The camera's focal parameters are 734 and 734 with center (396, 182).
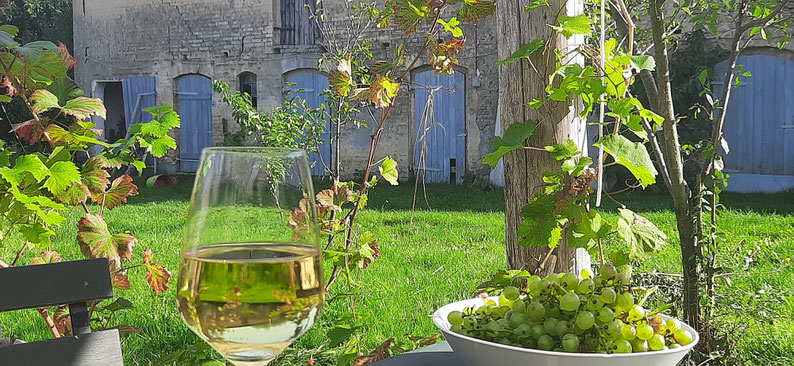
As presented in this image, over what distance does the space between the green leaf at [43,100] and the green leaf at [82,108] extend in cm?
4

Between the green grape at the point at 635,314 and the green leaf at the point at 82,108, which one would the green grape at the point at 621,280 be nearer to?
the green grape at the point at 635,314

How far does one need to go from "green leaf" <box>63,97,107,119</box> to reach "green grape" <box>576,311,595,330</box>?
5.18 feet

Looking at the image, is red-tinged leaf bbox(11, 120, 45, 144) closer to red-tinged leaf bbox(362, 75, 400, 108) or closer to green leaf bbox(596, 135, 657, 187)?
red-tinged leaf bbox(362, 75, 400, 108)

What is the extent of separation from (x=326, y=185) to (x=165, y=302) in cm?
640

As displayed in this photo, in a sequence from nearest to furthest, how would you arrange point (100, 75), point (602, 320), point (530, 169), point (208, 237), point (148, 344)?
point (208, 237) < point (602, 320) < point (530, 169) < point (148, 344) < point (100, 75)

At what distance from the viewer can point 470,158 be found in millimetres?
10828

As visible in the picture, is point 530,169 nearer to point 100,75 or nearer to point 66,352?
point 66,352

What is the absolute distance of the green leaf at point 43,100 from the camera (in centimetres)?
193

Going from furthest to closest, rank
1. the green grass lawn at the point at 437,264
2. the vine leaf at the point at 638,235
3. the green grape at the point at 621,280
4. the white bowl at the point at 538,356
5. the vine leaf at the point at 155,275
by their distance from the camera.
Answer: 1. the green grass lawn at the point at 437,264
2. the vine leaf at the point at 155,275
3. the vine leaf at the point at 638,235
4. the green grape at the point at 621,280
5. the white bowl at the point at 538,356

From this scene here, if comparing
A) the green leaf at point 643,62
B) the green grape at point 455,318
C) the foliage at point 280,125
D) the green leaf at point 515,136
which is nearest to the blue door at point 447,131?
the foliage at point 280,125

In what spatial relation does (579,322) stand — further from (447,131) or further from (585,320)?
(447,131)

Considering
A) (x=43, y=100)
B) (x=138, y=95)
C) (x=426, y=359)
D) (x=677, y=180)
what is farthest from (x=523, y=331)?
(x=138, y=95)

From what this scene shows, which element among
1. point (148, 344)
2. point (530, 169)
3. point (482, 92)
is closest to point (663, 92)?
point (530, 169)

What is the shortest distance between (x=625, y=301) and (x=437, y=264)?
433cm
